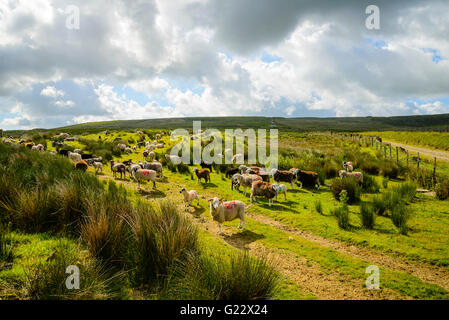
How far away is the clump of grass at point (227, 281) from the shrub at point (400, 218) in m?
7.03

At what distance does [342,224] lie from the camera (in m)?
8.52

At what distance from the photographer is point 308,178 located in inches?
583

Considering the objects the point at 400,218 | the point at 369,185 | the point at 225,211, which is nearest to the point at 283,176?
the point at 369,185

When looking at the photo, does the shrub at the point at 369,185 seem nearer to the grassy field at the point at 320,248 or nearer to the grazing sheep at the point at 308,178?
the grassy field at the point at 320,248

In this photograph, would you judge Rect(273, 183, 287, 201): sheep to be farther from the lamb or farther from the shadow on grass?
the shadow on grass

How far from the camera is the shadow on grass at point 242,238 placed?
24.3 ft

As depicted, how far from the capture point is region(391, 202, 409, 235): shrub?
787 centimetres

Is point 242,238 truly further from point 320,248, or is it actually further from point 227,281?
point 227,281

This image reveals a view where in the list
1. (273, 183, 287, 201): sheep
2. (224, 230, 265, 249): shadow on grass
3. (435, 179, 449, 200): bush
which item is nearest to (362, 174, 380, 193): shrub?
(435, 179, 449, 200): bush

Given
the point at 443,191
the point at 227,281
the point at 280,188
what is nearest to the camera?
the point at 227,281

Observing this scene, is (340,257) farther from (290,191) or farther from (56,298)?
(290,191)

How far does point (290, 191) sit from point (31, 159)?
577 inches

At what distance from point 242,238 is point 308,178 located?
28.7 feet
